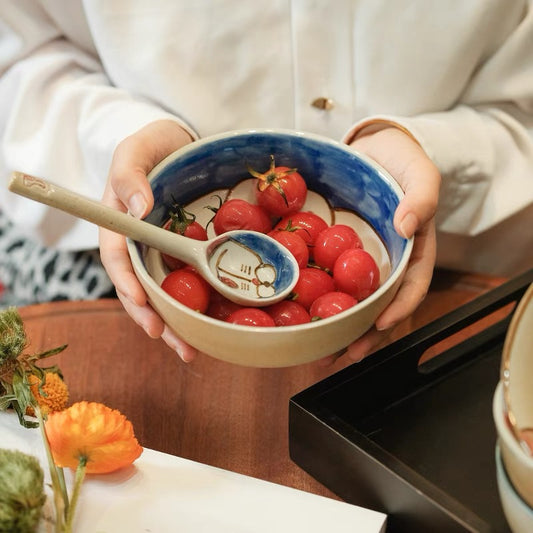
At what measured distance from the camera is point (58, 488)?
51 centimetres

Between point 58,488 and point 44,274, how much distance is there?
0.48 meters

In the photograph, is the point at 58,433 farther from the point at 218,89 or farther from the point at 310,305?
the point at 218,89

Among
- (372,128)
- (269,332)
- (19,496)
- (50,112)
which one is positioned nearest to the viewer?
(19,496)

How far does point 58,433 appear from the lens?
0.52 metres

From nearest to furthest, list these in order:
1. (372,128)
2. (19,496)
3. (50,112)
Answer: (19,496)
(372,128)
(50,112)

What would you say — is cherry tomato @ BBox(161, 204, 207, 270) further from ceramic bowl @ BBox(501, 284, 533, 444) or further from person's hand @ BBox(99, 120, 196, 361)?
ceramic bowl @ BBox(501, 284, 533, 444)

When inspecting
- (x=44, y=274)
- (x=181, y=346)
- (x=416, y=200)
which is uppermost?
(x=416, y=200)

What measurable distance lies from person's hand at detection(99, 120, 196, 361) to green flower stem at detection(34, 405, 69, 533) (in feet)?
0.44

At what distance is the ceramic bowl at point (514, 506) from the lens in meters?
0.46

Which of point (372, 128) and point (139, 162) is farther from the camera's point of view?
point (372, 128)

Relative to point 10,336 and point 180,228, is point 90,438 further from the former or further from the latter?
point 180,228

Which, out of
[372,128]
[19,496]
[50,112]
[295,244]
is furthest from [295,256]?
[50,112]

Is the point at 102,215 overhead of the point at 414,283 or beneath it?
overhead

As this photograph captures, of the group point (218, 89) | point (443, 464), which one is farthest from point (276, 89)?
point (443, 464)
